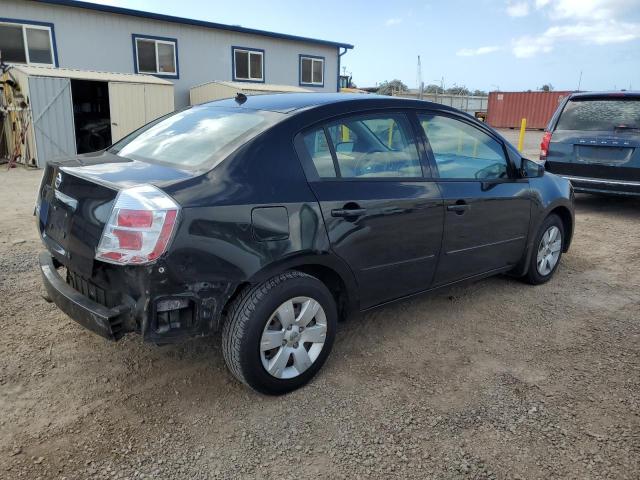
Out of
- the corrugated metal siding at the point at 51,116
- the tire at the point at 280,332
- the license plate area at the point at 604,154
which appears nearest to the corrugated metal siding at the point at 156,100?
the corrugated metal siding at the point at 51,116

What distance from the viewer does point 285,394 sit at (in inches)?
109

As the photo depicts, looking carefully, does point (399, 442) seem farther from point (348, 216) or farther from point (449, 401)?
point (348, 216)

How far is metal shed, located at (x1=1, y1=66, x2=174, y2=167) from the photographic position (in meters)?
11.7

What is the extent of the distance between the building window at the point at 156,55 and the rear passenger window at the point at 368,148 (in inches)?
555

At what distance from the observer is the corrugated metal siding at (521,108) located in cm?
3058

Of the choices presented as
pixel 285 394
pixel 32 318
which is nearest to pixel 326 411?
pixel 285 394

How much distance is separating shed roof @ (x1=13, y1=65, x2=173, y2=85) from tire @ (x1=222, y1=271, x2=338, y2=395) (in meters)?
11.5

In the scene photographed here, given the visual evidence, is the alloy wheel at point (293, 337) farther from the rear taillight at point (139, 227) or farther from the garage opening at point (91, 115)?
the garage opening at point (91, 115)

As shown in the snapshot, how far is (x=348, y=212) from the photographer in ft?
9.16

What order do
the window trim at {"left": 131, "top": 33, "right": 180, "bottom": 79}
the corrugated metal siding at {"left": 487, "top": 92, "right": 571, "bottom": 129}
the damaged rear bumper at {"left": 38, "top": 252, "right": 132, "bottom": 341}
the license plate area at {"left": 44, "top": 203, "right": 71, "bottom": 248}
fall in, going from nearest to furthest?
the damaged rear bumper at {"left": 38, "top": 252, "right": 132, "bottom": 341} < the license plate area at {"left": 44, "top": 203, "right": 71, "bottom": 248} < the window trim at {"left": 131, "top": 33, "right": 180, "bottom": 79} < the corrugated metal siding at {"left": 487, "top": 92, "right": 571, "bottom": 129}

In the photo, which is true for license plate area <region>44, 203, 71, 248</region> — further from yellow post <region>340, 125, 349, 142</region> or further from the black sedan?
yellow post <region>340, 125, 349, 142</region>

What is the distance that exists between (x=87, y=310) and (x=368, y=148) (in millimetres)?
1820

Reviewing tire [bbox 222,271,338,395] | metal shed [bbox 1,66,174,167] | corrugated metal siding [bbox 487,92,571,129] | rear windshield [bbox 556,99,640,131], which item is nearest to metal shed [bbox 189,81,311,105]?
metal shed [bbox 1,66,174,167]

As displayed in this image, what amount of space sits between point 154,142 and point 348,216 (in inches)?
52.9
